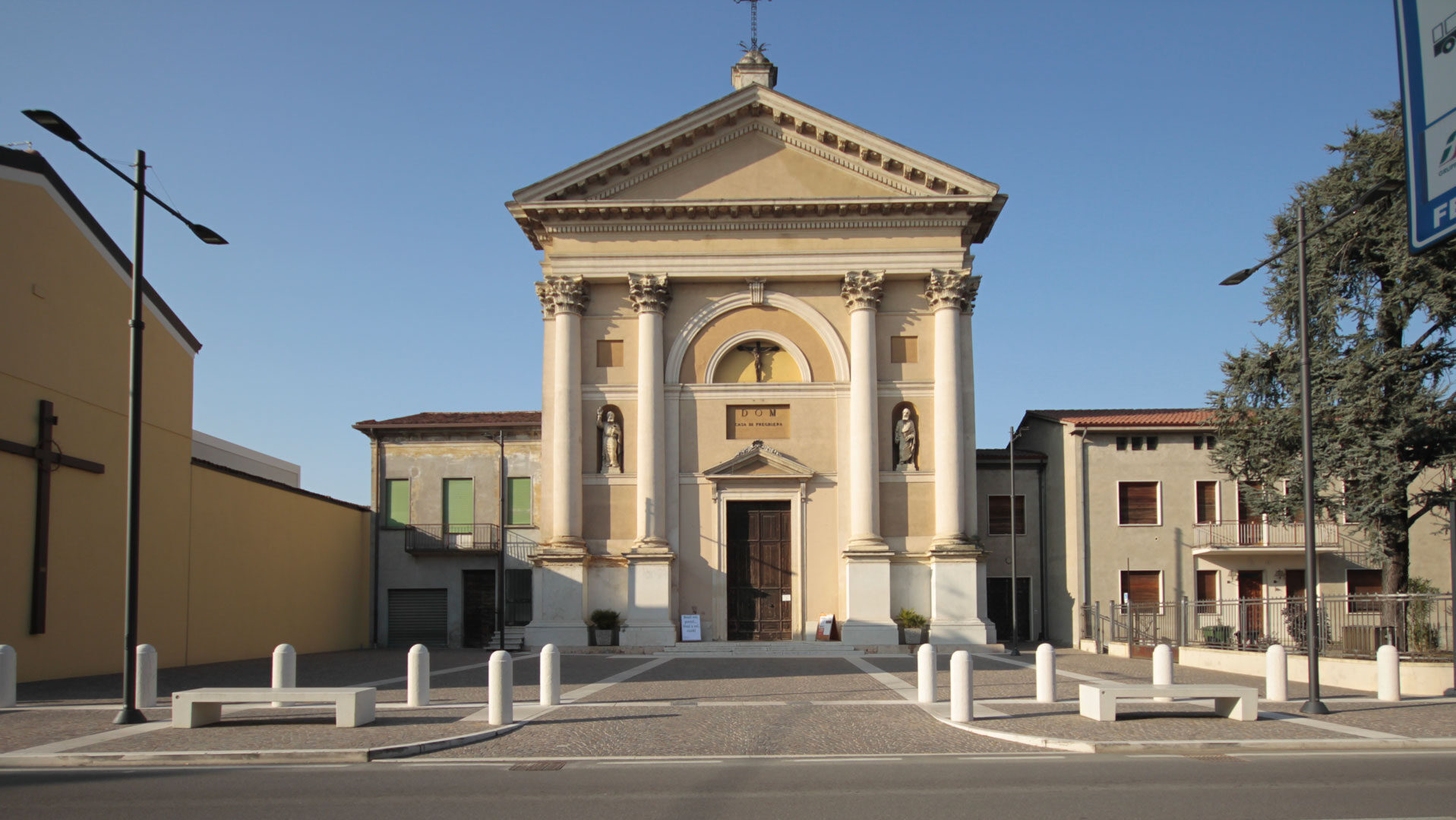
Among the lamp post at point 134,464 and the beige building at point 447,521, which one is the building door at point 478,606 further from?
the lamp post at point 134,464

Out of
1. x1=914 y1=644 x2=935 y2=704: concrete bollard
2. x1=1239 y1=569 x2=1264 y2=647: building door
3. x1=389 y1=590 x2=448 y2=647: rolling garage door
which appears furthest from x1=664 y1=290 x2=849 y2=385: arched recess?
x1=914 y1=644 x2=935 y2=704: concrete bollard

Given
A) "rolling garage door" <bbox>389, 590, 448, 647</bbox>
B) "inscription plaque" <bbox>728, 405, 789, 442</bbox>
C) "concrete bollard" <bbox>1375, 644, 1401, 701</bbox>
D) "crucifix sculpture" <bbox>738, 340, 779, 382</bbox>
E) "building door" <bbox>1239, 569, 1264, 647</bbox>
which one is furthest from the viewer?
"rolling garage door" <bbox>389, 590, 448, 647</bbox>

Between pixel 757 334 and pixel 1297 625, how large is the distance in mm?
15342

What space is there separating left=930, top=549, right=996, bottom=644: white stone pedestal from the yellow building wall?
17.5 m

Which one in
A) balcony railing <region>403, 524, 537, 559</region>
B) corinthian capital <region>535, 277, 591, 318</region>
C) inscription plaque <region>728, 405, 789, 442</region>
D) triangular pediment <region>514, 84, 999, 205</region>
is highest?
triangular pediment <region>514, 84, 999, 205</region>

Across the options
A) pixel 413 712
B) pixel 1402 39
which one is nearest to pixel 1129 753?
pixel 1402 39

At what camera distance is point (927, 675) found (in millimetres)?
16656

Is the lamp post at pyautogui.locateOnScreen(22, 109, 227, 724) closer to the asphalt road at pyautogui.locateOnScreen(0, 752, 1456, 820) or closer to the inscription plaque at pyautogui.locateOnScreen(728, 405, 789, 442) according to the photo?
the asphalt road at pyautogui.locateOnScreen(0, 752, 1456, 820)

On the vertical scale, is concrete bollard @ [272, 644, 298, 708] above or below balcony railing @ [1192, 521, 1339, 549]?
below

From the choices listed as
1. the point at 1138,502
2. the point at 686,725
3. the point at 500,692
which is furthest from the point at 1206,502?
the point at 500,692

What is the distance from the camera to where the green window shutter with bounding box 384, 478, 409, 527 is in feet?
130

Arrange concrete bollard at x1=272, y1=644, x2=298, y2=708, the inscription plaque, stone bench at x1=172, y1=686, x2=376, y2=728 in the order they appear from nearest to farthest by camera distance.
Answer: stone bench at x1=172, y1=686, x2=376, y2=728 → concrete bollard at x1=272, y1=644, x2=298, y2=708 → the inscription plaque

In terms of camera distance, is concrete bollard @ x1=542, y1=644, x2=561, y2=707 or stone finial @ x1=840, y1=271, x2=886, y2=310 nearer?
concrete bollard @ x1=542, y1=644, x2=561, y2=707

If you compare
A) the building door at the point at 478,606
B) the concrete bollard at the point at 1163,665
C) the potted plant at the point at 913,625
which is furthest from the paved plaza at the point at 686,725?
the building door at the point at 478,606
